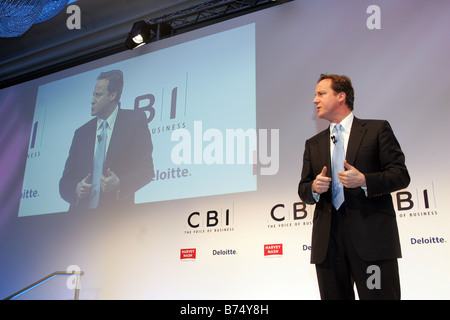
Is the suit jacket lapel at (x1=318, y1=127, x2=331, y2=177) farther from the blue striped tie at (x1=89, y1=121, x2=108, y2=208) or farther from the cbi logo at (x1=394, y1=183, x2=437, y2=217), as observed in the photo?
the blue striped tie at (x1=89, y1=121, x2=108, y2=208)

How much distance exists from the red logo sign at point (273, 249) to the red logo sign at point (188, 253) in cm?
63

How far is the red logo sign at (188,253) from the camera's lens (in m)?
3.58

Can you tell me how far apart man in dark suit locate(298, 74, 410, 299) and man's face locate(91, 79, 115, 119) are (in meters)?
2.80

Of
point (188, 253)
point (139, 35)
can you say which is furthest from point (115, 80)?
point (188, 253)

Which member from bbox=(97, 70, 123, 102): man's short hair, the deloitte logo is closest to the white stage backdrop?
the deloitte logo

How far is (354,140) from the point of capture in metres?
2.18

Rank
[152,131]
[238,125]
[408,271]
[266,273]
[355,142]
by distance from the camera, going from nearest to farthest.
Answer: [355,142], [408,271], [266,273], [238,125], [152,131]

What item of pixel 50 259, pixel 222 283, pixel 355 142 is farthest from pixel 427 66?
pixel 50 259

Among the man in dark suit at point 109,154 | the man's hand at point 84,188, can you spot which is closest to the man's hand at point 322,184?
the man in dark suit at point 109,154

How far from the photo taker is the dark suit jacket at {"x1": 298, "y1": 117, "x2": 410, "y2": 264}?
1902 millimetres

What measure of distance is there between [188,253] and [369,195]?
2007mm

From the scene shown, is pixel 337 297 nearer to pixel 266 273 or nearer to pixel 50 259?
pixel 266 273
